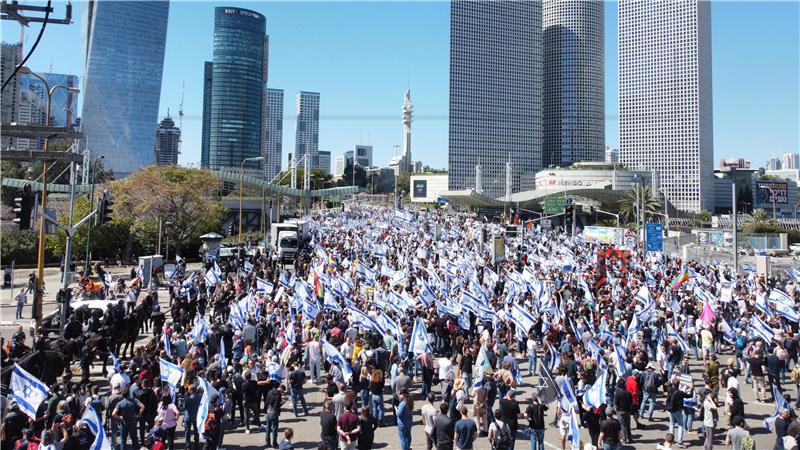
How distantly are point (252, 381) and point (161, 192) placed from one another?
39723 mm

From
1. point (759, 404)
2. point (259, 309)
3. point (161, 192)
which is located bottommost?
point (759, 404)

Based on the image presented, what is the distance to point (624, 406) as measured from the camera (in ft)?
41.0

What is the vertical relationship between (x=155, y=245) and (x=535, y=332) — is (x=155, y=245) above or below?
above

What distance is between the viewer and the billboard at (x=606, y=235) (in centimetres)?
5272

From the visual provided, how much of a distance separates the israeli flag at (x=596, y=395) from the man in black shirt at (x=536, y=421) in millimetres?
1152

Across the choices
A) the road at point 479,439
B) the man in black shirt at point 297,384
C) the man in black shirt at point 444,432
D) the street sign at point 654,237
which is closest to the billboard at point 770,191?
the street sign at point 654,237

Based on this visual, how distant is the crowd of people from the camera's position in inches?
442

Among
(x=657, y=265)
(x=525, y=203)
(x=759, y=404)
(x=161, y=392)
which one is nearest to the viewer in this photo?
(x=161, y=392)

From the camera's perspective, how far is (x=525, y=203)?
124 meters

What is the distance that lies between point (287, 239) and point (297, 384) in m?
33.8

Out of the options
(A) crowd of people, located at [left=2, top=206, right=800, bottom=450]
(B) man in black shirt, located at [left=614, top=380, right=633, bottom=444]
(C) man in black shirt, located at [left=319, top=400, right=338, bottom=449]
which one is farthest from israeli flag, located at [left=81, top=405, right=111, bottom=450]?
(B) man in black shirt, located at [left=614, top=380, right=633, bottom=444]

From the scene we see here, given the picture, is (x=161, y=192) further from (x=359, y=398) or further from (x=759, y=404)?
(x=759, y=404)

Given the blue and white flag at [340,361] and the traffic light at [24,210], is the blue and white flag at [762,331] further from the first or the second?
the traffic light at [24,210]

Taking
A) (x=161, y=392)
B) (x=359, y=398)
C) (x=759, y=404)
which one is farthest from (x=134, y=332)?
(x=759, y=404)
